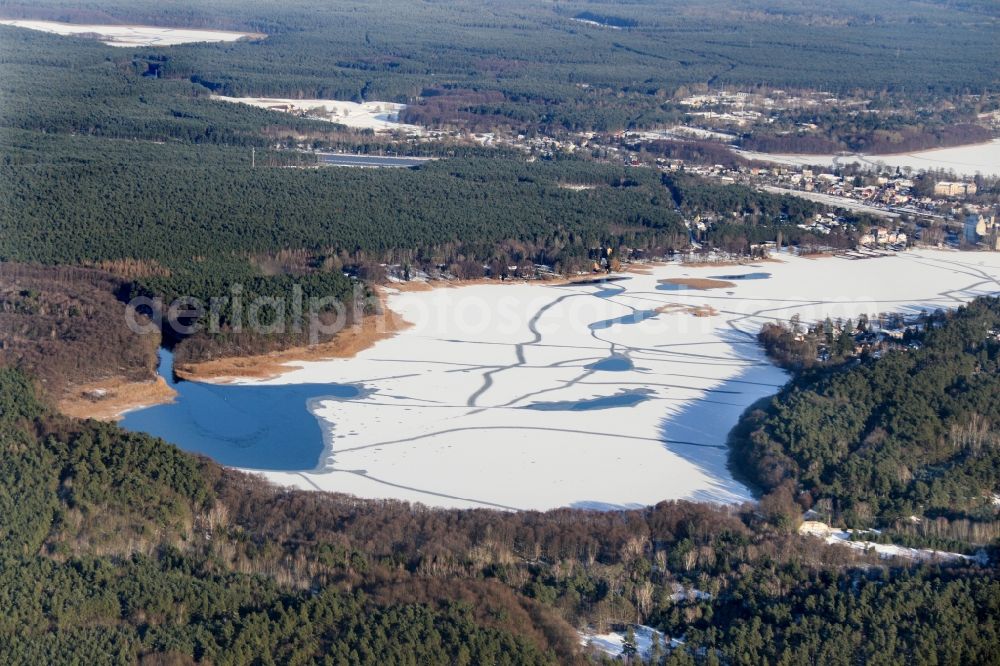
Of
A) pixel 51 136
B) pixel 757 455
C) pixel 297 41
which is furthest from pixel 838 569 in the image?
pixel 297 41

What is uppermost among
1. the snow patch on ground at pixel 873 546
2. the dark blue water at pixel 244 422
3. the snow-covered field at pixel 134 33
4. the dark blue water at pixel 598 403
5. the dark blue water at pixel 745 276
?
the snow-covered field at pixel 134 33

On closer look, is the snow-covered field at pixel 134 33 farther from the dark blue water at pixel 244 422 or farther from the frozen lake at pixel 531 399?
the dark blue water at pixel 244 422

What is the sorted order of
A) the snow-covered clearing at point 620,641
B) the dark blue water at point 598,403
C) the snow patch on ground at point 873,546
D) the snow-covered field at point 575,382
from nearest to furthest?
the snow-covered clearing at point 620,641
the snow patch on ground at point 873,546
the snow-covered field at point 575,382
the dark blue water at point 598,403

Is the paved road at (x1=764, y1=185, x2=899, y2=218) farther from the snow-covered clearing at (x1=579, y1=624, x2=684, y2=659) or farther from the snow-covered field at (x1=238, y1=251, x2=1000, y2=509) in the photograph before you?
the snow-covered clearing at (x1=579, y1=624, x2=684, y2=659)

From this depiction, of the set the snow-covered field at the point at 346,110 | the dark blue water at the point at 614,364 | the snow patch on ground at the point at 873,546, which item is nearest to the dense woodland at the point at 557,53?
the snow-covered field at the point at 346,110

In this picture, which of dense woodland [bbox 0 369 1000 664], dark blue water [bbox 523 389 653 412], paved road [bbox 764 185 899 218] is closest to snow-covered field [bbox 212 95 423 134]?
paved road [bbox 764 185 899 218]

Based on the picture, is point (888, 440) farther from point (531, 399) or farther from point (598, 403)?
point (531, 399)

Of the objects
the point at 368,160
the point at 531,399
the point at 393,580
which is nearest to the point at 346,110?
the point at 368,160
